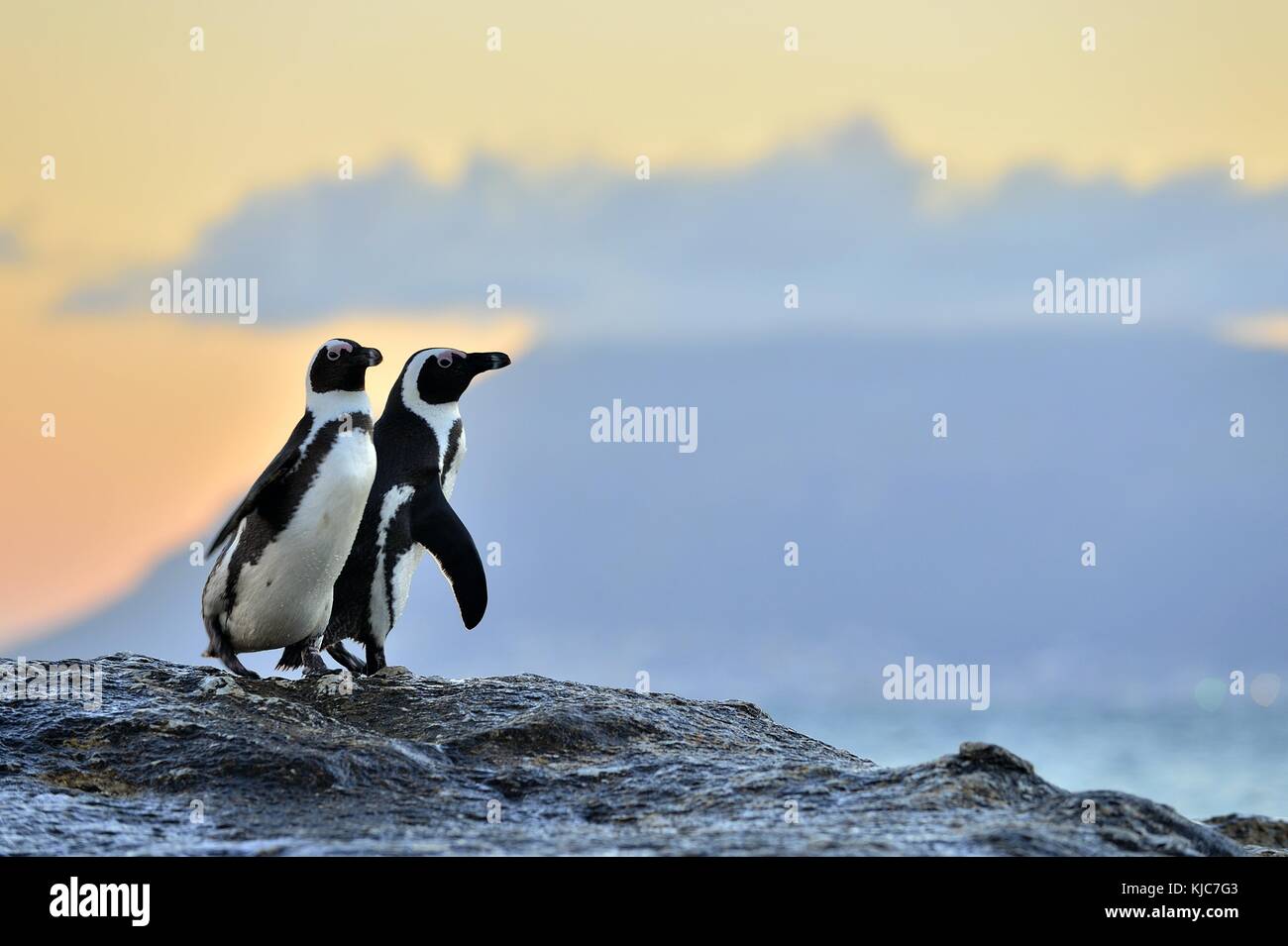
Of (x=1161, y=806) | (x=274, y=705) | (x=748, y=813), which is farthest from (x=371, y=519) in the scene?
(x=1161, y=806)

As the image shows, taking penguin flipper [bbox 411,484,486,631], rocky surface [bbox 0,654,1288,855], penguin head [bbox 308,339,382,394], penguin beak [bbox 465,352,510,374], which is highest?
penguin beak [bbox 465,352,510,374]

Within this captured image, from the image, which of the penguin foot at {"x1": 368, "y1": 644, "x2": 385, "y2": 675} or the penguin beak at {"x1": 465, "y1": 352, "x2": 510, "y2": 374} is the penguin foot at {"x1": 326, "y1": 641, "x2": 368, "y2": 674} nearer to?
the penguin foot at {"x1": 368, "y1": 644, "x2": 385, "y2": 675}

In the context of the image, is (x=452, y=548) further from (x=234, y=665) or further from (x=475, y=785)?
(x=475, y=785)

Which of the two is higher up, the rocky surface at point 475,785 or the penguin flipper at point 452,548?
the penguin flipper at point 452,548

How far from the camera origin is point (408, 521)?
697cm

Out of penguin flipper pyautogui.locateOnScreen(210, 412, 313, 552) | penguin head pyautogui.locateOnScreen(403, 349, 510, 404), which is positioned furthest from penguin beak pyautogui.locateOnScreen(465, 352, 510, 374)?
penguin flipper pyautogui.locateOnScreen(210, 412, 313, 552)

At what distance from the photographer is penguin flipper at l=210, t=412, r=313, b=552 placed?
6137 mm

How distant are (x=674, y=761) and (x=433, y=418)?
306cm

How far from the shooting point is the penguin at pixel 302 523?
625 cm

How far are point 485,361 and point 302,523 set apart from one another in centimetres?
157

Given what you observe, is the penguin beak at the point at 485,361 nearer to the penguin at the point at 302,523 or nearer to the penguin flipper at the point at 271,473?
the penguin at the point at 302,523

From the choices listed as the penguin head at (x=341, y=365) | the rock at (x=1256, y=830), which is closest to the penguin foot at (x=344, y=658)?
the penguin head at (x=341, y=365)

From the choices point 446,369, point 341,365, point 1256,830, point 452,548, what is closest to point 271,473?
point 341,365
